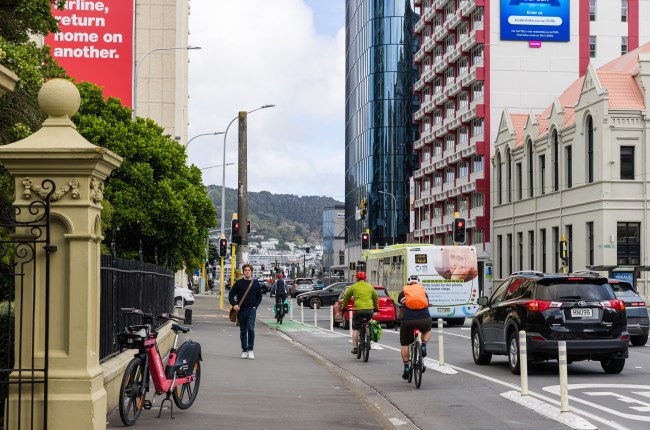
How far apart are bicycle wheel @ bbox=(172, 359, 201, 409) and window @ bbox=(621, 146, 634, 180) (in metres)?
43.3

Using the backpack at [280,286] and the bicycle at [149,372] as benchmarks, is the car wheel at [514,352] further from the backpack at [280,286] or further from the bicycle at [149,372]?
the backpack at [280,286]

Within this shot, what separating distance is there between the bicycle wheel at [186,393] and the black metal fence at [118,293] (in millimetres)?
985

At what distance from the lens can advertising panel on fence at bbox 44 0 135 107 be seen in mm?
59312

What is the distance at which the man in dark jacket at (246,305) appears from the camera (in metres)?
21.0

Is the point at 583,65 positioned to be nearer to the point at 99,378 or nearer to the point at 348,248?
the point at 348,248

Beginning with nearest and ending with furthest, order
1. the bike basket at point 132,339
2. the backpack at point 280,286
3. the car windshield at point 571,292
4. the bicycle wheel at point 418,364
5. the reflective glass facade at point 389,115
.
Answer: the bike basket at point 132,339 < the bicycle wheel at point 418,364 < the car windshield at point 571,292 < the backpack at point 280,286 < the reflective glass facade at point 389,115

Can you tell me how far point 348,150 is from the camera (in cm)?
13112

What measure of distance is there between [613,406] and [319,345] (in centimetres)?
1389

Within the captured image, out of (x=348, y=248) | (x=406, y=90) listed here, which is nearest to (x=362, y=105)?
(x=406, y=90)

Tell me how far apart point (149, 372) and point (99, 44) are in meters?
50.8

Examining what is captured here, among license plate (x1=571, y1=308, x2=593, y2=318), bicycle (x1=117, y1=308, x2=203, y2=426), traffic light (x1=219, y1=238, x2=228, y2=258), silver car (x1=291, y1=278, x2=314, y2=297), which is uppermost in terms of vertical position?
traffic light (x1=219, y1=238, x2=228, y2=258)

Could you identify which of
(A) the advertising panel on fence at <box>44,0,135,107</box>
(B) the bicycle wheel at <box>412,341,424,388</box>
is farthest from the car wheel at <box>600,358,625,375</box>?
(A) the advertising panel on fence at <box>44,0,135,107</box>

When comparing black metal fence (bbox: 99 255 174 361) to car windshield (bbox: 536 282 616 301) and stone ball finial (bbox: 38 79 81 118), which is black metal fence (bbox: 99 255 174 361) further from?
car windshield (bbox: 536 282 616 301)

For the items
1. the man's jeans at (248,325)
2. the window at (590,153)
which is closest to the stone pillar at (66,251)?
the man's jeans at (248,325)
